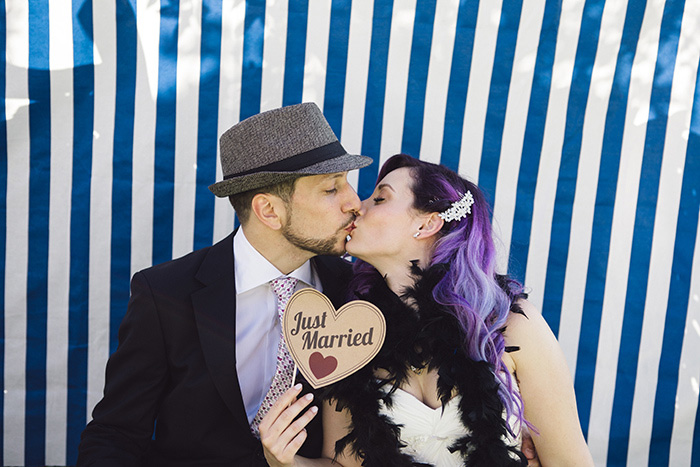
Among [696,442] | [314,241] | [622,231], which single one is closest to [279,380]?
[314,241]

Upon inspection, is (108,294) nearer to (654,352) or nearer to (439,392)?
(439,392)

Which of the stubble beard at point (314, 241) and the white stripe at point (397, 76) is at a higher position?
the white stripe at point (397, 76)

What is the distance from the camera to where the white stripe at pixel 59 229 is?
2469 mm

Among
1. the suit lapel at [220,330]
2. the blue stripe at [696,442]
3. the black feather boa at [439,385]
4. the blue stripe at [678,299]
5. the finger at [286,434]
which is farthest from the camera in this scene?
the blue stripe at [696,442]

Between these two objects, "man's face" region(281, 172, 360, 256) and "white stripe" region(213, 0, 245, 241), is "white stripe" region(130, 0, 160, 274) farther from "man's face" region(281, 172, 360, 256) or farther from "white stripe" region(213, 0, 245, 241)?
"man's face" region(281, 172, 360, 256)

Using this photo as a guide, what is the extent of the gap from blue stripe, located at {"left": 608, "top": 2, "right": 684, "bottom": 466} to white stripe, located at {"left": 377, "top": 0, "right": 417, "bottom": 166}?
3.25 feet

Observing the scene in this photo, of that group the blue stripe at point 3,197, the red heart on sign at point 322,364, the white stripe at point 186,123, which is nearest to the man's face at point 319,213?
the red heart on sign at point 322,364

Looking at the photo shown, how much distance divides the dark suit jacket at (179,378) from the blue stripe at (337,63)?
0.93 m

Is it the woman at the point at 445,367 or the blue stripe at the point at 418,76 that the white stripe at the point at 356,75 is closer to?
the blue stripe at the point at 418,76

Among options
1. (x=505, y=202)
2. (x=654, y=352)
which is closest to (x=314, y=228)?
(x=505, y=202)

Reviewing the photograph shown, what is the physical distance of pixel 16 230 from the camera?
8.34 feet

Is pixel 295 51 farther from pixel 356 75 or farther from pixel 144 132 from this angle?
pixel 144 132

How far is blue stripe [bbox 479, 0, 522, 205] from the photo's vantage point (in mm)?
2527

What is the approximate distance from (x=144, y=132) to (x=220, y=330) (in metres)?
1.04
